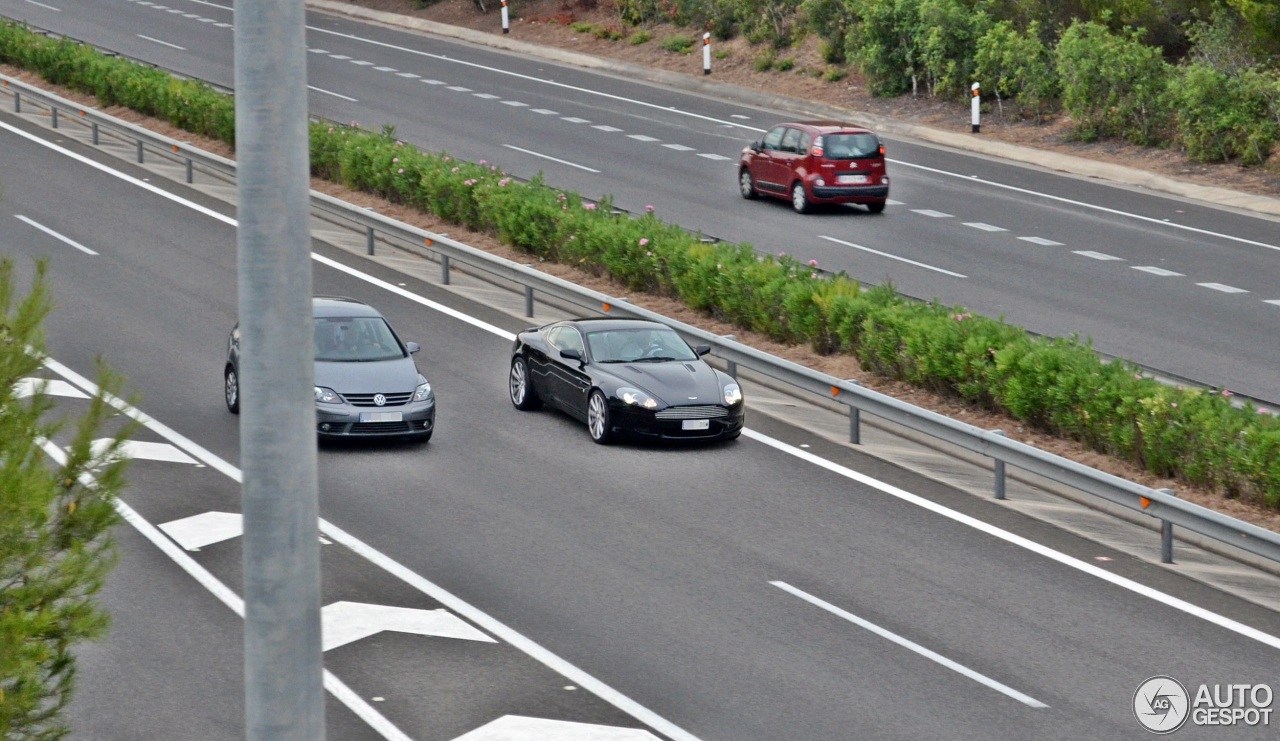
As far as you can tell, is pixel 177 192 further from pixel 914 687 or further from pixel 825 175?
pixel 914 687

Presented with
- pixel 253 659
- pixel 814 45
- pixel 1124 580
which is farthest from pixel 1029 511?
pixel 814 45

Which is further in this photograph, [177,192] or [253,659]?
[177,192]

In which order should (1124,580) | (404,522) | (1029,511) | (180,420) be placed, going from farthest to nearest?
1. (180,420)
2. (1029,511)
3. (404,522)
4. (1124,580)

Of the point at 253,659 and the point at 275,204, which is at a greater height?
the point at 275,204

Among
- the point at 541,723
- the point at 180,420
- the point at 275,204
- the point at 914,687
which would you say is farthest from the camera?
the point at 180,420

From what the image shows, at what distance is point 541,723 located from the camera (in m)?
10.4

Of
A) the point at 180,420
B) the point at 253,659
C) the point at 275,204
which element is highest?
the point at 275,204

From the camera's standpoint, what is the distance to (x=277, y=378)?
15.3 ft

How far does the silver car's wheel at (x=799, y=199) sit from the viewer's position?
1201 inches

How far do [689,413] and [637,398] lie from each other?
22.6 inches

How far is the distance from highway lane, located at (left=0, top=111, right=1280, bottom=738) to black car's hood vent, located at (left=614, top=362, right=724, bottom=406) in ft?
2.05

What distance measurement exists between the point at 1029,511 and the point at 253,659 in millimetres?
11810

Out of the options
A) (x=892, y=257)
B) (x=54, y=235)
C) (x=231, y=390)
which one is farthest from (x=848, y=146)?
(x=231, y=390)

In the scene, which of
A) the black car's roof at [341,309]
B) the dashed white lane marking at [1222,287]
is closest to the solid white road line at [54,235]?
the black car's roof at [341,309]
